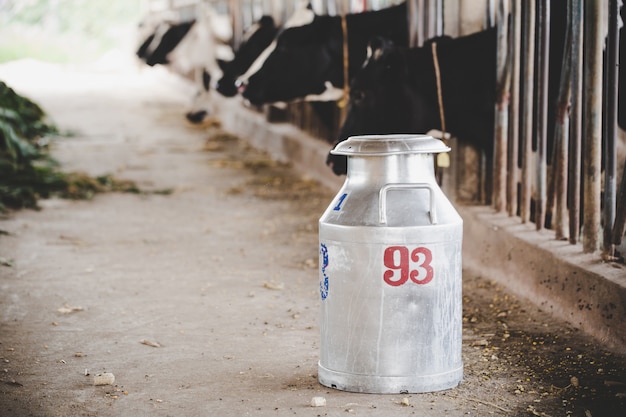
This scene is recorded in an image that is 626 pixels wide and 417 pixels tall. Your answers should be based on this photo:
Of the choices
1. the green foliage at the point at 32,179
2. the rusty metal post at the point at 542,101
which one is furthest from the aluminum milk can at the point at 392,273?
the green foliage at the point at 32,179

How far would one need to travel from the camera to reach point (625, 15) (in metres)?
5.23

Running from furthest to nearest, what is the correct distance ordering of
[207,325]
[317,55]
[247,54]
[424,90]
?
[247,54]
[317,55]
[424,90]
[207,325]

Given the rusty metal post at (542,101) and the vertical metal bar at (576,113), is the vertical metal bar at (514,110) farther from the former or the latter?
the vertical metal bar at (576,113)

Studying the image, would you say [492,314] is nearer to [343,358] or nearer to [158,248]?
[343,358]

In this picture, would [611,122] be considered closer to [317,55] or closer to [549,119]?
[549,119]

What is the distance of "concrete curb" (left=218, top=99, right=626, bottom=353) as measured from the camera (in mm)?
4352

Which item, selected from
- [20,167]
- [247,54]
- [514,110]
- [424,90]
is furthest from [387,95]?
[20,167]

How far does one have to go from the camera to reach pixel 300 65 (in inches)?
319

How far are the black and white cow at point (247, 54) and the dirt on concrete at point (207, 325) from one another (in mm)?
1116

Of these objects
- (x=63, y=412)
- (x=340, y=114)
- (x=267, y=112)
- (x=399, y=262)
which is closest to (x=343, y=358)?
(x=399, y=262)

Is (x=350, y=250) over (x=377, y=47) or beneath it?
beneath

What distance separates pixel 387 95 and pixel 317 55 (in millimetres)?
1862

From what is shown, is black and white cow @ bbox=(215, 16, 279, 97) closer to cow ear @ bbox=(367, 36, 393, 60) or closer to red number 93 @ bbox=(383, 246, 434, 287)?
cow ear @ bbox=(367, 36, 393, 60)

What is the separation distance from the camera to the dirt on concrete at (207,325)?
3.68 m
